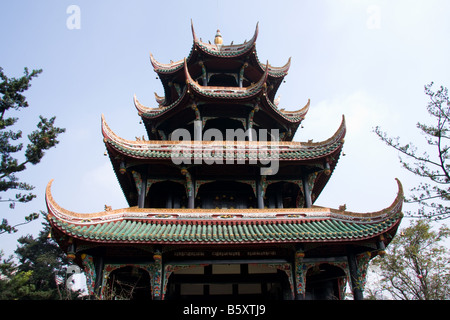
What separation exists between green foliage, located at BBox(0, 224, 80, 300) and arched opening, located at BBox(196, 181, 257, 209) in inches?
837

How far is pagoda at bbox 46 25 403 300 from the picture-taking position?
11086 millimetres

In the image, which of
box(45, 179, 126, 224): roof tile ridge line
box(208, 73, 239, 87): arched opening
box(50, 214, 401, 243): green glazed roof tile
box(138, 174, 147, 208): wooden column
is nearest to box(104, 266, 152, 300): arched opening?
box(50, 214, 401, 243): green glazed roof tile

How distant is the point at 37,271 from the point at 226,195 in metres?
30.9

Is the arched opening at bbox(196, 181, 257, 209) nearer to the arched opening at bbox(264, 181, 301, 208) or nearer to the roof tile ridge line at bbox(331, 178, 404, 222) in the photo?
the arched opening at bbox(264, 181, 301, 208)

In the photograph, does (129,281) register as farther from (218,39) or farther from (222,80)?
(218,39)

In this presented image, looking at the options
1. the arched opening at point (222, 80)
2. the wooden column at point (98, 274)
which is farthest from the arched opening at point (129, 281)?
the arched opening at point (222, 80)

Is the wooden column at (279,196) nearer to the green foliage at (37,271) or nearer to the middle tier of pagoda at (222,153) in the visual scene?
the middle tier of pagoda at (222,153)

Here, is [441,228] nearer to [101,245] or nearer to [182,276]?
[182,276]

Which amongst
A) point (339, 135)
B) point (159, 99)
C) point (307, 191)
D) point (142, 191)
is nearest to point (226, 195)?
point (307, 191)

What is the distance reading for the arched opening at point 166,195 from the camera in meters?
14.9

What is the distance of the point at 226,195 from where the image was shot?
49.4 ft

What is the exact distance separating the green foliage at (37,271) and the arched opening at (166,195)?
1935 centimetres
